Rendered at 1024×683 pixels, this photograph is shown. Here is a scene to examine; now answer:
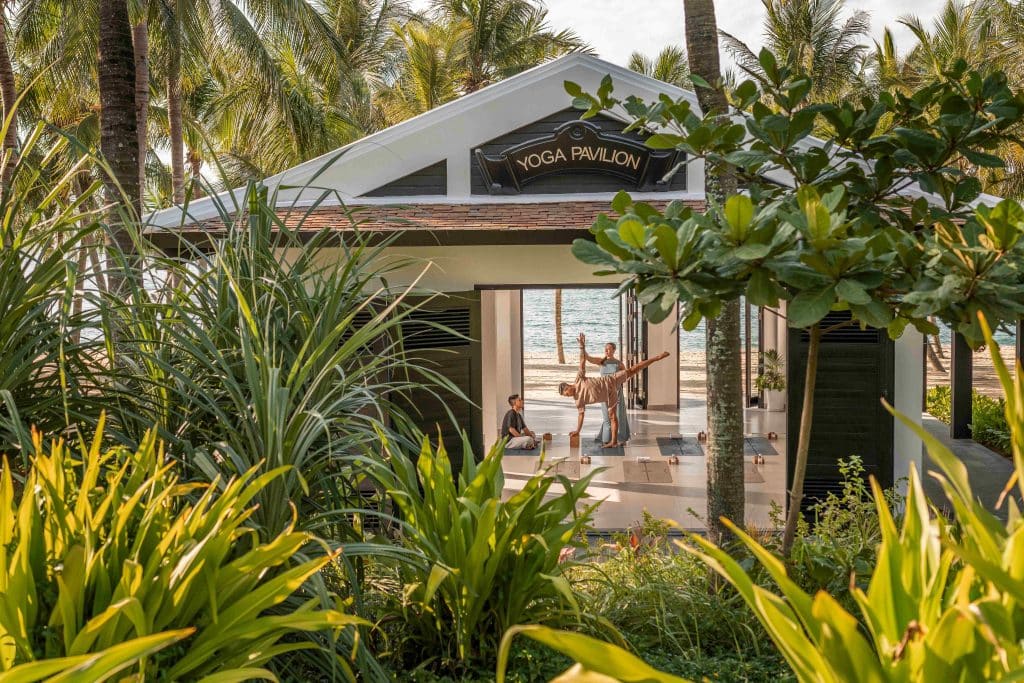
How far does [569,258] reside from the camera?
311 inches

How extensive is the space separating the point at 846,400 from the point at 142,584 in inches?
249

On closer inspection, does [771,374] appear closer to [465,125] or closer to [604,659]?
[465,125]

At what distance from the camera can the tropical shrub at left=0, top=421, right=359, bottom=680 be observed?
172cm

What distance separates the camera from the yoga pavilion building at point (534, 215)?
7031mm

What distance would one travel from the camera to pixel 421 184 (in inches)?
305

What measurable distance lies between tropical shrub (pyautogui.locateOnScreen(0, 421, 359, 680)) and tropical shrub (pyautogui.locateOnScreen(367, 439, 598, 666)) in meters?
0.86

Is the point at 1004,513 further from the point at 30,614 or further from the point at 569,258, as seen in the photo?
the point at 30,614

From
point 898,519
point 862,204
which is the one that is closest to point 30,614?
point 862,204

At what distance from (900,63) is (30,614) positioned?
28.3 m

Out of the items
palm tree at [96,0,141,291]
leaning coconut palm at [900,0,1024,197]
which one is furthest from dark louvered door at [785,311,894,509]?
leaning coconut palm at [900,0,1024,197]

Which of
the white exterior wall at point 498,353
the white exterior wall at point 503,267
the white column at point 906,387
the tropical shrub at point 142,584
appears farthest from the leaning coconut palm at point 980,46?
the tropical shrub at point 142,584

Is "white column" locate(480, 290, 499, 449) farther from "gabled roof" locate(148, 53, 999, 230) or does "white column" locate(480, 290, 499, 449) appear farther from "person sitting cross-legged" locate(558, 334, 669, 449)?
"gabled roof" locate(148, 53, 999, 230)

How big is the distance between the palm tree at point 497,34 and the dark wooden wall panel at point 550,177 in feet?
46.8

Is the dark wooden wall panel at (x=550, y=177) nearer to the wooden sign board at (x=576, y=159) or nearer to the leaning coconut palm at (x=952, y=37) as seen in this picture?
the wooden sign board at (x=576, y=159)
